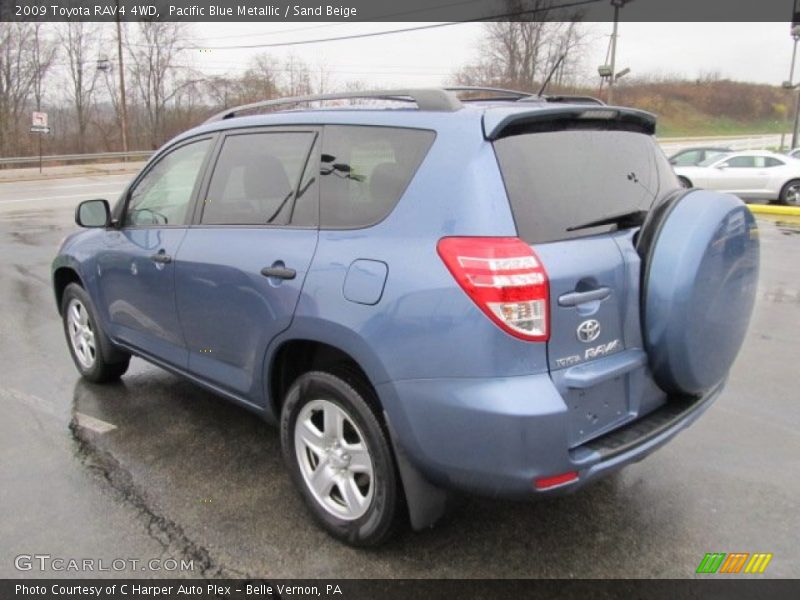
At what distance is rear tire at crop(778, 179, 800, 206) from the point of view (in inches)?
683

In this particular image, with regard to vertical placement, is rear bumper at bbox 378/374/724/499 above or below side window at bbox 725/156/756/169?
below

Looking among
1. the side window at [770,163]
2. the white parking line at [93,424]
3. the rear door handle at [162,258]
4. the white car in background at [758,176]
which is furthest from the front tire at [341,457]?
the side window at [770,163]

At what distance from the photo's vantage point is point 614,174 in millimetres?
2701

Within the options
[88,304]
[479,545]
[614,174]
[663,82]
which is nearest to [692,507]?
[479,545]

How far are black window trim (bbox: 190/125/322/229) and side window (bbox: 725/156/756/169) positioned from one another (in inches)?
683

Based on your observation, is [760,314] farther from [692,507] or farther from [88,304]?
[88,304]

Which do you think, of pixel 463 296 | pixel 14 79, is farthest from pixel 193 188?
pixel 14 79

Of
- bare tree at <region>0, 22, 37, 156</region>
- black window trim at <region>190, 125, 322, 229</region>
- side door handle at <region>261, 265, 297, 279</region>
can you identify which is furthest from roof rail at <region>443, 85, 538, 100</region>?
bare tree at <region>0, 22, 37, 156</region>

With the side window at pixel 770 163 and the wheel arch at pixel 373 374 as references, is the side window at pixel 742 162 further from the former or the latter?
the wheel arch at pixel 373 374

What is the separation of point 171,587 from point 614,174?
8.04ft

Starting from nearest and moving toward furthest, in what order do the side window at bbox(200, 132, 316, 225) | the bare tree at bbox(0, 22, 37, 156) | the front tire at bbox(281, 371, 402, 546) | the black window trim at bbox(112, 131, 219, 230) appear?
1. the front tire at bbox(281, 371, 402, 546)
2. the side window at bbox(200, 132, 316, 225)
3. the black window trim at bbox(112, 131, 219, 230)
4. the bare tree at bbox(0, 22, 37, 156)

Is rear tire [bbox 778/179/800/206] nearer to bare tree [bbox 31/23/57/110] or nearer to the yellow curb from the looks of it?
the yellow curb

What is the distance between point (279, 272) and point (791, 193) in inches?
732

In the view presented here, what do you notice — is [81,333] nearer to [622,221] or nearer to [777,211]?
[622,221]
